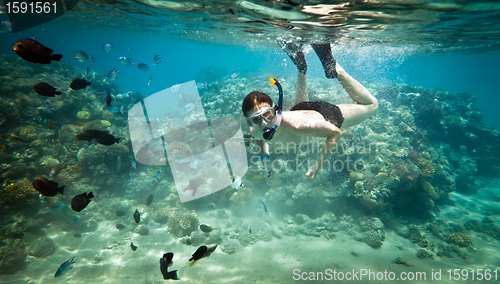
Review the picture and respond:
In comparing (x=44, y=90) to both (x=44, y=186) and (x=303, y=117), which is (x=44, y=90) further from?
(x=303, y=117)

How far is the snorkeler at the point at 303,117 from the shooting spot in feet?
9.66

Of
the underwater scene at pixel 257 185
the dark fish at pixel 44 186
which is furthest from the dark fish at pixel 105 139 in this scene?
the dark fish at pixel 44 186

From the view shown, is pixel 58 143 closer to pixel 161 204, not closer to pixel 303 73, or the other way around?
pixel 161 204

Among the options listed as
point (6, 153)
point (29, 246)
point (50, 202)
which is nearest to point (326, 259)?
point (29, 246)

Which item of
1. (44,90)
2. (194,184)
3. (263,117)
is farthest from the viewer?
(194,184)

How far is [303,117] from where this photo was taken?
3463 millimetres

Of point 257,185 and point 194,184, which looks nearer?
point 194,184

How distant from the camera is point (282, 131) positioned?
3.42 metres

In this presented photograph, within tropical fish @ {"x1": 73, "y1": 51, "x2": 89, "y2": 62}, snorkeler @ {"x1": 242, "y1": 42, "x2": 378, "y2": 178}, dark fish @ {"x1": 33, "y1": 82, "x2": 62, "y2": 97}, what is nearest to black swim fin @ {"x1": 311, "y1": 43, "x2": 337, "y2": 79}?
snorkeler @ {"x1": 242, "y1": 42, "x2": 378, "y2": 178}

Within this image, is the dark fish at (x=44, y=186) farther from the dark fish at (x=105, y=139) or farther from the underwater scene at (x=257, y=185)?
the dark fish at (x=105, y=139)

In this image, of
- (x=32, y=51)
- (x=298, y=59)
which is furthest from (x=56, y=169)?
(x=298, y=59)

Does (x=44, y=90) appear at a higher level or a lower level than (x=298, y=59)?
lower

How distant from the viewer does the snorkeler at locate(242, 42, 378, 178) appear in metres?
2.95

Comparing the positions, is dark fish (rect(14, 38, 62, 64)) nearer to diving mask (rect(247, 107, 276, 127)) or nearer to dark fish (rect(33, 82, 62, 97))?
dark fish (rect(33, 82, 62, 97))
